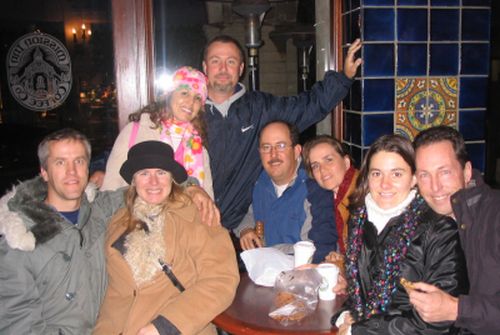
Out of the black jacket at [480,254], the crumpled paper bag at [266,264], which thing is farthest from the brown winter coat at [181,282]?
the black jacket at [480,254]

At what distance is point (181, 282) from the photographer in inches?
88.7

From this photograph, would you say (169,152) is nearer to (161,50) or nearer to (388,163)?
(161,50)

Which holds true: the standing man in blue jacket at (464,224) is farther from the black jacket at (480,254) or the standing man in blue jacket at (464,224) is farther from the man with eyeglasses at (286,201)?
the man with eyeglasses at (286,201)

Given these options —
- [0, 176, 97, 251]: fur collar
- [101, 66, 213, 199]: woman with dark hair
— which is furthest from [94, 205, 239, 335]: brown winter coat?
[101, 66, 213, 199]: woman with dark hair

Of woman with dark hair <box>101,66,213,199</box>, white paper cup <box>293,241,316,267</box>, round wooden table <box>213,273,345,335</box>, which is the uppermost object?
woman with dark hair <box>101,66,213,199</box>

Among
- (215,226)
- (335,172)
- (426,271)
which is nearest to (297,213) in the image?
(335,172)

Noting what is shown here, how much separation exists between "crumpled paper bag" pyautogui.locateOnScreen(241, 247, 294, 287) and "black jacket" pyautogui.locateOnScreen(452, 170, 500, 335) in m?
0.84

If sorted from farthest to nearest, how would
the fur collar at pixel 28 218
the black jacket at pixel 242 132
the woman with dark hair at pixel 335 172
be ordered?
the black jacket at pixel 242 132 → the woman with dark hair at pixel 335 172 → the fur collar at pixel 28 218

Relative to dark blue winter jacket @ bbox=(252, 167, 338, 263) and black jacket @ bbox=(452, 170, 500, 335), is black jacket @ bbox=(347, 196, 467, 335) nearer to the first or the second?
black jacket @ bbox=(452, 170, 500, 335)

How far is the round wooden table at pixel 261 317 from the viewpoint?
1.91m

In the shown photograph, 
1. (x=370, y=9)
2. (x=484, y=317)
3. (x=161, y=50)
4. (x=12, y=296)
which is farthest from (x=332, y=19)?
(x=12, y=296)

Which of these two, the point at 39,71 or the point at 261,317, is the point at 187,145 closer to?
the point at 39,71

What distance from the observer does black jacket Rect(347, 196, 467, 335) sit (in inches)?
71.7

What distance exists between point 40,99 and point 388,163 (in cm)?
215
